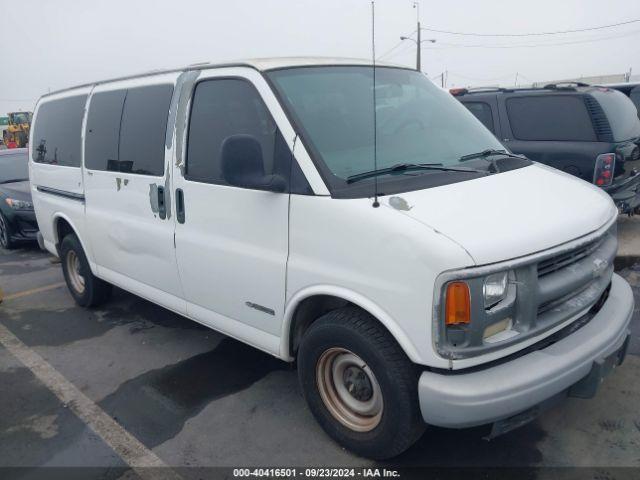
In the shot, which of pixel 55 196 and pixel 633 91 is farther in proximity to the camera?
pixel 633 91

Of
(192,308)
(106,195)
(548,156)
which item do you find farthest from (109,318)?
(548,156)

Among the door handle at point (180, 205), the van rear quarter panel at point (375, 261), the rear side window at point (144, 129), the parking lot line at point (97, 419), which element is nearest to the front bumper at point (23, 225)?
the parking lot line at point (97, 419)

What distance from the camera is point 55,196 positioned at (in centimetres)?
532

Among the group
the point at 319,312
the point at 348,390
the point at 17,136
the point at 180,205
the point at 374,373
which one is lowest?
the point at 17,136

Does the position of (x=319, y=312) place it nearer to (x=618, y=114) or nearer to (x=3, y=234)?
(x=618, y=114)

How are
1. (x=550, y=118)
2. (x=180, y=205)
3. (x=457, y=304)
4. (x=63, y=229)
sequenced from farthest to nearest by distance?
(x=550, y=118) < (x=63, y=229) < (x=180, y=205) < (x=457, y=304)

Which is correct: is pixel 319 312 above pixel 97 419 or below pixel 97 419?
above

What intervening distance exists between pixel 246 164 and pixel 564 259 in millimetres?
1676

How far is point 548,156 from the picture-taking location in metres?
6.35

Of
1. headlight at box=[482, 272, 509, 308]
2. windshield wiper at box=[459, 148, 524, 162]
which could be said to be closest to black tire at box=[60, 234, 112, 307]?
windshield wiper at box=[459, 148, 524, 162]

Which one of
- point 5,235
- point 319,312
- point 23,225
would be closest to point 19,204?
point 23,225

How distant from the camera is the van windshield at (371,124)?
9.45 feet

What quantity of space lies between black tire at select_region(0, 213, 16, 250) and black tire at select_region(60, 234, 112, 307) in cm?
337

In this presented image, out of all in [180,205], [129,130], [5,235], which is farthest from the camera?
[5,235]
